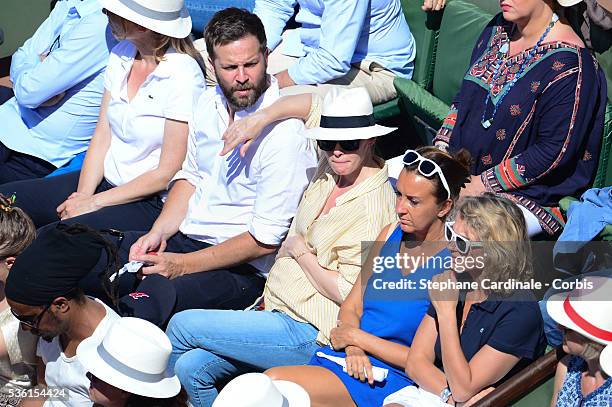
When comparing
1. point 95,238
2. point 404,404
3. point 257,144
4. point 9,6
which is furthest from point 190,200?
point 9,6

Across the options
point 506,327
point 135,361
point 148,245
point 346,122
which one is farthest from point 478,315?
point 148,245

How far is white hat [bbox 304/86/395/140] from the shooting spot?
11.1 feet

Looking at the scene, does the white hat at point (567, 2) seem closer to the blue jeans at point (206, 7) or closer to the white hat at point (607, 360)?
the white hat at point (607, 360)

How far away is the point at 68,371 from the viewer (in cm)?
302

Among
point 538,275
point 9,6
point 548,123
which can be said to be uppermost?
point 548,123

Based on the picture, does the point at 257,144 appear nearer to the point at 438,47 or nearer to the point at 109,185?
the point at 109,185

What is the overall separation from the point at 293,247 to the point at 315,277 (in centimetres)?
14

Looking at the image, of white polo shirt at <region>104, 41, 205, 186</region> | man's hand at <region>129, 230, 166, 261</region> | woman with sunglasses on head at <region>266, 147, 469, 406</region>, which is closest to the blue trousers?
white polo shirt at <region>104, 41, 205, 186</region>

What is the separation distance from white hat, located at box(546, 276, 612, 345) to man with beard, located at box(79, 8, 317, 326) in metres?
1.16

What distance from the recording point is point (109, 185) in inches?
171

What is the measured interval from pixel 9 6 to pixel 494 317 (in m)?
4.15

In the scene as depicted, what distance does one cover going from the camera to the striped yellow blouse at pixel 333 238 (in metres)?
3.35

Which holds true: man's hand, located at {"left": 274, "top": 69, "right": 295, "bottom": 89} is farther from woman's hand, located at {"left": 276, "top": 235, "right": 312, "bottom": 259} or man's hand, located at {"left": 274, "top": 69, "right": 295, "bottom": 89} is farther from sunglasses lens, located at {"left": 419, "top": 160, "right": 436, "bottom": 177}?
sunglasses lens, located at {"left": 419, "top": 160, "right": 436, "bottom": 177}

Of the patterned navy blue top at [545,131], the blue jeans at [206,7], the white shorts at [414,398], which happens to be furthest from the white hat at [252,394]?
the blue jeans at [206,7]
